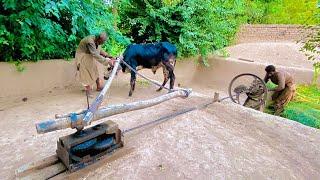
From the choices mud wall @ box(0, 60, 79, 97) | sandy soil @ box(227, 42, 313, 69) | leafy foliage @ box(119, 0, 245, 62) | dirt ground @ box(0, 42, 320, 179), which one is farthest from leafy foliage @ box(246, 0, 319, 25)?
dirt ground @ box(0, 42, 320, 179)

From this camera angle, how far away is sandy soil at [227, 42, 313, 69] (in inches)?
431

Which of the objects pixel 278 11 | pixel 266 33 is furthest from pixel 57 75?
pixel 278 11

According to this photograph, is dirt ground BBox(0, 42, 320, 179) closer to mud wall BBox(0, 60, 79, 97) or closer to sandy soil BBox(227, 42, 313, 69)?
mud wall BBox(0, 60, 79, 97)

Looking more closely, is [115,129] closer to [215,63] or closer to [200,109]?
[200,109]

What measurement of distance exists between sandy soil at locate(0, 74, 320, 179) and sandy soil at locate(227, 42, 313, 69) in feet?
22.7

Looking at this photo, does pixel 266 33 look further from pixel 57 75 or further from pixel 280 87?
pixel 57 75

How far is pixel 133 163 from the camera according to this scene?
3.15 meters

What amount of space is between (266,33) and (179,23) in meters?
7.17

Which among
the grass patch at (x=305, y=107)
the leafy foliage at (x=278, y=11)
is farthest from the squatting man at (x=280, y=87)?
the leafy foliage at (x=278, y=11)

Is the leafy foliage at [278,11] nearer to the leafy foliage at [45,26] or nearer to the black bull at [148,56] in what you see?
the black bull at [148,56]

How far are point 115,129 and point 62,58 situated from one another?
4351mm

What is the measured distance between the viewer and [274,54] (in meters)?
12.0

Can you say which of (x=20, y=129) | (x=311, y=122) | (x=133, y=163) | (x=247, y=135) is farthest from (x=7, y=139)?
(x=311, y=122)

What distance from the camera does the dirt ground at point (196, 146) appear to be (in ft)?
10.1
